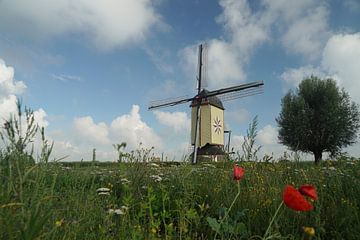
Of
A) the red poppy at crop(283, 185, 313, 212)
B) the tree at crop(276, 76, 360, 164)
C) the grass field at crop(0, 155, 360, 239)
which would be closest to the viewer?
the red poppy at crop(283, 185, 313, 212)

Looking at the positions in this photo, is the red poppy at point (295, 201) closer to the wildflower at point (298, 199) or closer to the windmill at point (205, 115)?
the wildflower at point (298, 199)

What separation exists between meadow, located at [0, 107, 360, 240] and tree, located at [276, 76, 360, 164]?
91.3ft

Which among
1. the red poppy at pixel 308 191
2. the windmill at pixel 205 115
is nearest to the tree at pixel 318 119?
the windmill at pixel 205 115

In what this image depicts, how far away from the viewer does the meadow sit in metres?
1.83

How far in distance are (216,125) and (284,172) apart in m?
30.2

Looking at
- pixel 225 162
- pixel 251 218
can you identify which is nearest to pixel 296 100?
pixel 225 162

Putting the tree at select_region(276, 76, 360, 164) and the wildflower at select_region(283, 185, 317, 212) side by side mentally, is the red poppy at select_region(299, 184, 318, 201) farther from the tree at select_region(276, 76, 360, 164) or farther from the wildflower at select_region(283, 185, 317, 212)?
the tree at select_region(276, 76, 360, 164)

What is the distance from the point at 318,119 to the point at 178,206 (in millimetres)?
32169

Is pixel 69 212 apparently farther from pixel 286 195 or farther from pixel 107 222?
pixel 286 195

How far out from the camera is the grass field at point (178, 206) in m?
1.97

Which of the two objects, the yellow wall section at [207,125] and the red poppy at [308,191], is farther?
the yellow wall section at [207,125]

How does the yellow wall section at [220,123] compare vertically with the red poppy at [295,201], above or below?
above

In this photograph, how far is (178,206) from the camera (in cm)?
355

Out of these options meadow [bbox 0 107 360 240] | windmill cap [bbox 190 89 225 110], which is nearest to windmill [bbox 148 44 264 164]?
windmill cap [bbox 190 89 225 110]
